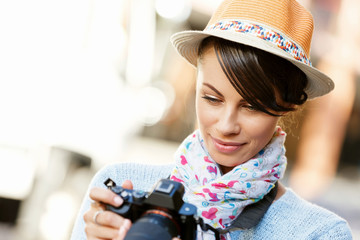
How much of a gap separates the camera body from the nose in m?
0.24

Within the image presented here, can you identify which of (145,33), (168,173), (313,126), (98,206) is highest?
(98,206)

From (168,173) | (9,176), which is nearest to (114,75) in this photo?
(9,176)

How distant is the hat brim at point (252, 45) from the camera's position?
3.56 feet

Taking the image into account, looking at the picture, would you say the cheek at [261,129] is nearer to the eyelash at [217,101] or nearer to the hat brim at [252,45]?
the eyelash at [217,101]

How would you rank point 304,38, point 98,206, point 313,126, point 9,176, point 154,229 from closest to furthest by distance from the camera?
point 154,229 < point 98,206 < point 304,38 < point 9,176 < point 313,126

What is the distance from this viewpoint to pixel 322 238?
3.96 ft

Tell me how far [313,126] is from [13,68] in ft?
7.26

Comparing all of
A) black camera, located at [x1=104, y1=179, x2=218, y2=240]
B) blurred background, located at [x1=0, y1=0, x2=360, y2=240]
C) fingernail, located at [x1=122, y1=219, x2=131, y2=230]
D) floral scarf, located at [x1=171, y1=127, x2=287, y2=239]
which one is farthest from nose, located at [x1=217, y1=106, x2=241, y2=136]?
blurred background, located at [x1=0, y1=0, x2=360, y2=240]

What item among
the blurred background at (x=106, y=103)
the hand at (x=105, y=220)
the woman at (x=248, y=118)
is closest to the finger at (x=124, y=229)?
the hand at (x=105, y=220)

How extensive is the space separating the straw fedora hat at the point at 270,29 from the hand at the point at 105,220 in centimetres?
48

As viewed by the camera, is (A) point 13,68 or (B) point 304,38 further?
(A) point 13,68

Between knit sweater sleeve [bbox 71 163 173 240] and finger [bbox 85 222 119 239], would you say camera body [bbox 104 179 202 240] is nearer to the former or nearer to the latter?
finger [bbox 85 222 119 239]

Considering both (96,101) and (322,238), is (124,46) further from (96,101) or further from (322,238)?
(322,238)

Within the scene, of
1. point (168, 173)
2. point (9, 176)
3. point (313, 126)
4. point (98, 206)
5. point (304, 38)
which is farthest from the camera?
point (313, 126)
